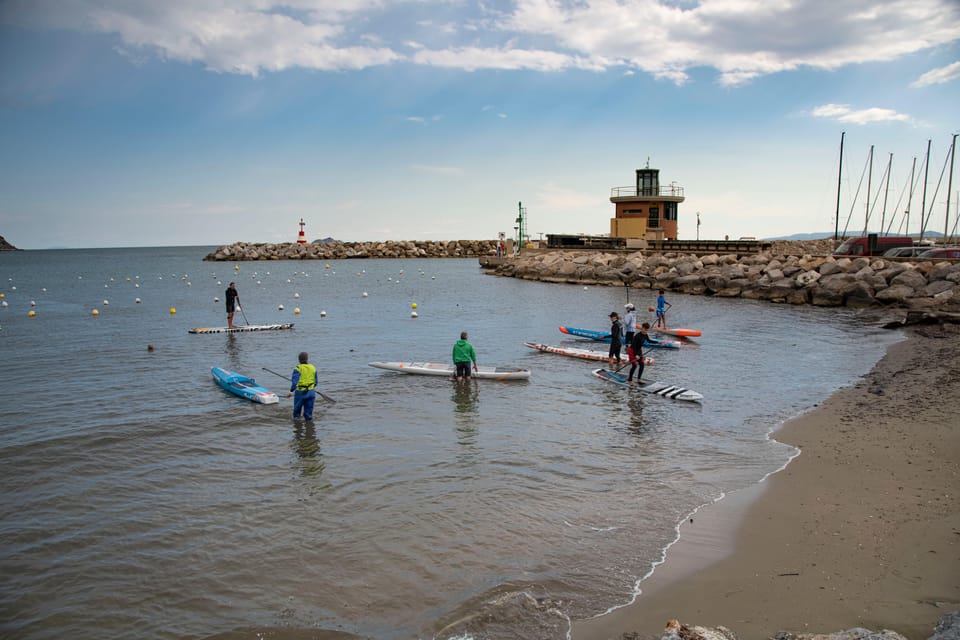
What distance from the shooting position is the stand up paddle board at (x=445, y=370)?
19312mm

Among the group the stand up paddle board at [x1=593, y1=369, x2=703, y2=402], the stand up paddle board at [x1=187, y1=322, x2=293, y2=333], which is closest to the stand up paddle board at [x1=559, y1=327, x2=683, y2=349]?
the stand up paddle board at [x1=593, y1=369, x2=703, y2=402]

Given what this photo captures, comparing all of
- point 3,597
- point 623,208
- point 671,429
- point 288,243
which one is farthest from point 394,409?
point 288,243

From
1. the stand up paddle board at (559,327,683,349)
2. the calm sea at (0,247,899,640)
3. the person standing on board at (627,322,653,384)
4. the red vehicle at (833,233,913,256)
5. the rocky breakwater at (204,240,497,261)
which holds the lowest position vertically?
the calm sea at (0,247,899,640)

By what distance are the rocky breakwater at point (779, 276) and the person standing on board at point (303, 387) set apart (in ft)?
104

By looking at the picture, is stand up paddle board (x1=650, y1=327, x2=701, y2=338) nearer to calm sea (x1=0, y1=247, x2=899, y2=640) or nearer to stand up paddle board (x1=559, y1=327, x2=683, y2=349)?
stand up paddle board (x1=559, y1=327, x2=683, y2=349)

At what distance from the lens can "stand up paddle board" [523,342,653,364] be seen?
22.3 m

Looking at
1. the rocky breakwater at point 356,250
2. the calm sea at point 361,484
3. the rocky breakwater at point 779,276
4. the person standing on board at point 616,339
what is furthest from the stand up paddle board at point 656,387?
the rocky breakwater at point 356,250

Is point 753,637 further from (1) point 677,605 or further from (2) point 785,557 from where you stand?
(2) point 785,557

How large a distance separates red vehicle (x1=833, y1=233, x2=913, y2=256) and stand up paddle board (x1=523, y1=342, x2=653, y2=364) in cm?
3282

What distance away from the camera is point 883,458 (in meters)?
11.1

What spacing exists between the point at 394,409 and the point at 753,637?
11249 mm

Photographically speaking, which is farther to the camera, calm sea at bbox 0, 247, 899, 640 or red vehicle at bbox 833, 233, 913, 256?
red vehicle at bbox 833, 233, 913, 256

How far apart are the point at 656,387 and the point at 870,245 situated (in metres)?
37.5

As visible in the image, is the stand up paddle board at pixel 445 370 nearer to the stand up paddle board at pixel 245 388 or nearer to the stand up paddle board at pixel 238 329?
the stand up paddle board at pixel 245 388
